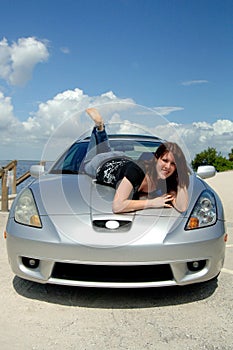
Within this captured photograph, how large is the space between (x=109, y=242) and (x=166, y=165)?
0.85 m

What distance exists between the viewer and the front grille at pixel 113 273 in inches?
91.9

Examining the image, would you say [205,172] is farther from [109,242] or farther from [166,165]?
[109,242]

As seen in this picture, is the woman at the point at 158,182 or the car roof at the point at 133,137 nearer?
the woman at the point at 158,182

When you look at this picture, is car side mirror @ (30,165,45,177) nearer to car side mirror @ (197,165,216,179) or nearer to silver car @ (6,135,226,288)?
silver car @ (6,135,226,288)

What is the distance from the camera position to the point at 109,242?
7.38 feet

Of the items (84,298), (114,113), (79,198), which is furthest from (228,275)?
(114,113)

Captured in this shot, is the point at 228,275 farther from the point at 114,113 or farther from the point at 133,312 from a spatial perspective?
the point at 114,113

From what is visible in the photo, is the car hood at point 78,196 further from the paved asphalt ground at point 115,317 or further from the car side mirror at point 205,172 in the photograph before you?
the paved asphalt ground at point 115,317

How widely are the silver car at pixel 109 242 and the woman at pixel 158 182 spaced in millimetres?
80

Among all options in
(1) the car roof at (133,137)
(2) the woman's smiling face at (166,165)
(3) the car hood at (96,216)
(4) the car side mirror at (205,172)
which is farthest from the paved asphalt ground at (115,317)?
(1) the car roof at (133,137)

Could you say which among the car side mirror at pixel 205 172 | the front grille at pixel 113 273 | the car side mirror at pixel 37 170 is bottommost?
the front grille at pixel 113 273

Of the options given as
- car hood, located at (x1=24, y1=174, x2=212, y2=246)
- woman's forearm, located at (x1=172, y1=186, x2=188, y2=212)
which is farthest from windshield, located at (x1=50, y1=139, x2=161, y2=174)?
woman's forearm, located at (x1=172, y1=186, x2=188, y2=212)

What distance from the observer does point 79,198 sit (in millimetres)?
2615

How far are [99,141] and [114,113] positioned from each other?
60 cm
